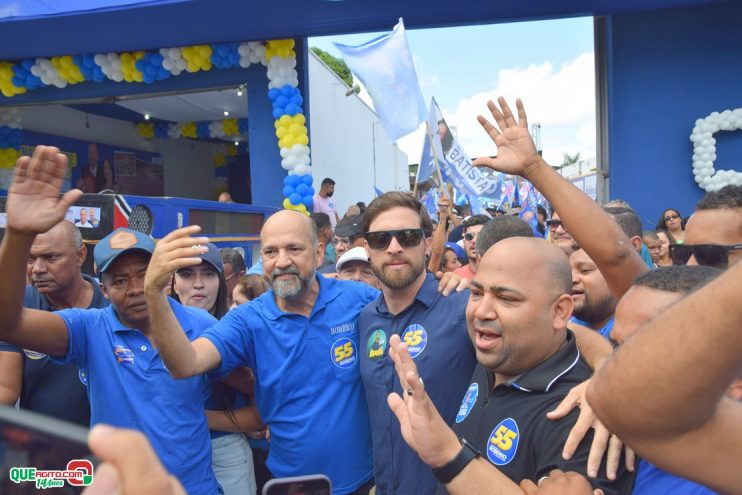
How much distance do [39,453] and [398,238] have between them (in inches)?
76.7

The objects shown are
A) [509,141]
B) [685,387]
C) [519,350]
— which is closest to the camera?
[685,387]

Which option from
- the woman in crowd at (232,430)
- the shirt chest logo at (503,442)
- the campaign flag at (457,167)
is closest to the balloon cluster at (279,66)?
the campaign flag at (457,167)

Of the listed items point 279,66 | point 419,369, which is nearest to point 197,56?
point 279,66

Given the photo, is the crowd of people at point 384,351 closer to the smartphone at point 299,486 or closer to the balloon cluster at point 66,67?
the smartphone at point 299,486

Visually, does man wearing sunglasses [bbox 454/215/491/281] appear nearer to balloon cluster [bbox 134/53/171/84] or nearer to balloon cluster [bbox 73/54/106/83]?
balloon cluster [bbox 134/53/171/84]

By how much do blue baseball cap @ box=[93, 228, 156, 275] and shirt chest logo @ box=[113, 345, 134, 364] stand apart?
13.0 inches

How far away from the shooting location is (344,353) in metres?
2.45

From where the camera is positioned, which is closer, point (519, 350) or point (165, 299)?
point (519, 350)

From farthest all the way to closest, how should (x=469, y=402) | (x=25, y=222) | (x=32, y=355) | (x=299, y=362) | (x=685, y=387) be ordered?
(x=299, y=362) < (x=32, y=355) < (x=469, y=402) < (x=25, y=222) < (x=685, y=387)

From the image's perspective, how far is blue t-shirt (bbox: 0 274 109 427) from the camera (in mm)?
2281

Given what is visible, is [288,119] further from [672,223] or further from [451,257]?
[672,223]

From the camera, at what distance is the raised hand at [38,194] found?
1797 millimetres

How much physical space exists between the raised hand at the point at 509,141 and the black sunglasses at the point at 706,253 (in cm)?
93

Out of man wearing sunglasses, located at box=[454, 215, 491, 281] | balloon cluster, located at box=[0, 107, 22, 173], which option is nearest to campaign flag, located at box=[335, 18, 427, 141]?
man wearing sunglasses, located at box=[454, 215, 491, 281]
